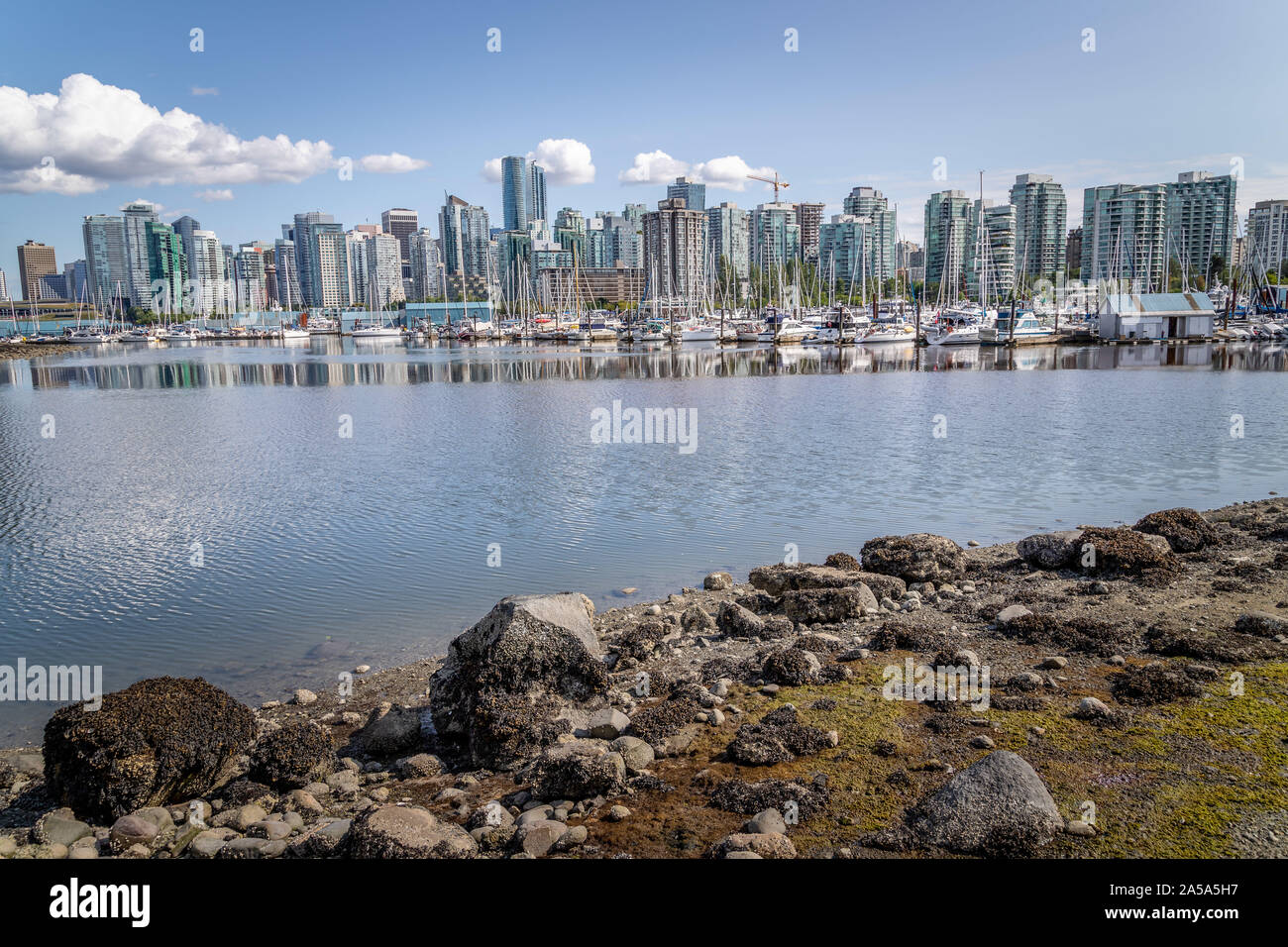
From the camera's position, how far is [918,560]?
62.8 ft

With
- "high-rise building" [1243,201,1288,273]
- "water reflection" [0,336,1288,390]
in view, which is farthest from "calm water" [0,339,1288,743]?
"high-rise building" [1243,201,1288,273]

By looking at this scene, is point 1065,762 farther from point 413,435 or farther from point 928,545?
point 413,435

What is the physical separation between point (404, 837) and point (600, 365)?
101610 mm

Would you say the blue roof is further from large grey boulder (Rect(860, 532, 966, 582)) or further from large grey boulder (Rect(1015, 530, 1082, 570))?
large grey boulder (Rect(860, 532, 966, 582))

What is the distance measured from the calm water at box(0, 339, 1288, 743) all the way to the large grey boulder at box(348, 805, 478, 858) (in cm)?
769

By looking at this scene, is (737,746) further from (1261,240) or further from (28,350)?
(1261,240)

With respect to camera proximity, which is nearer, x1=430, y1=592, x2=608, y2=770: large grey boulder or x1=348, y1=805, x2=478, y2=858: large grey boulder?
x1=348, y1=805, x2=478, y2=858: large grey boulder

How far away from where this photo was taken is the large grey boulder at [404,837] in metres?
8.38

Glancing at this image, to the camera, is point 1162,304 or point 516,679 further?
point 1162,304

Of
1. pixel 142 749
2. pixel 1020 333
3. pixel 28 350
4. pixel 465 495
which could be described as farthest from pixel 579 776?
pixel 28 350

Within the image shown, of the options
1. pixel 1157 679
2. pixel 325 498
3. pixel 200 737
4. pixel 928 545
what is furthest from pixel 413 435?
pixel 1157 679

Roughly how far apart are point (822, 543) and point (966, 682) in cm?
1154

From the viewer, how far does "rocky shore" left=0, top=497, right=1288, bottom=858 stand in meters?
8.80
